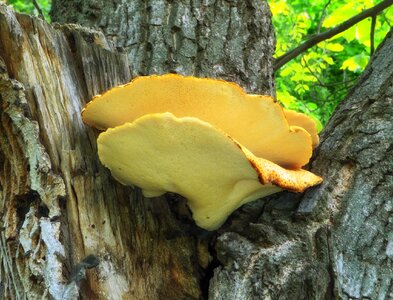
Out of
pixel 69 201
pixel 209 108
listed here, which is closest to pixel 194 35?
pixel 209 108

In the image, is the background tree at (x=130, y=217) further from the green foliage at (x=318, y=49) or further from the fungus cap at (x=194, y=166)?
the green foliage at (x=318, y=49)

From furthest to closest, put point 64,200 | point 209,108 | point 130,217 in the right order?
1. point 130,217
2. point 64,200
3. point 209,108

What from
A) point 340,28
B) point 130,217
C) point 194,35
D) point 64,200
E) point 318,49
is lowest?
point 318,49

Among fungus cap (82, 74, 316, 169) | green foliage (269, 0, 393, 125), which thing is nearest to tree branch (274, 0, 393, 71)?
green foliage (269, 0, 393, 125)

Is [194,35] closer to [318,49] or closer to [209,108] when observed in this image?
[209,108]

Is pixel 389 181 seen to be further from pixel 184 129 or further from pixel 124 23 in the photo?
pixel 124 23

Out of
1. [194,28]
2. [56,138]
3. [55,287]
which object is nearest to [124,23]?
[194,28]
